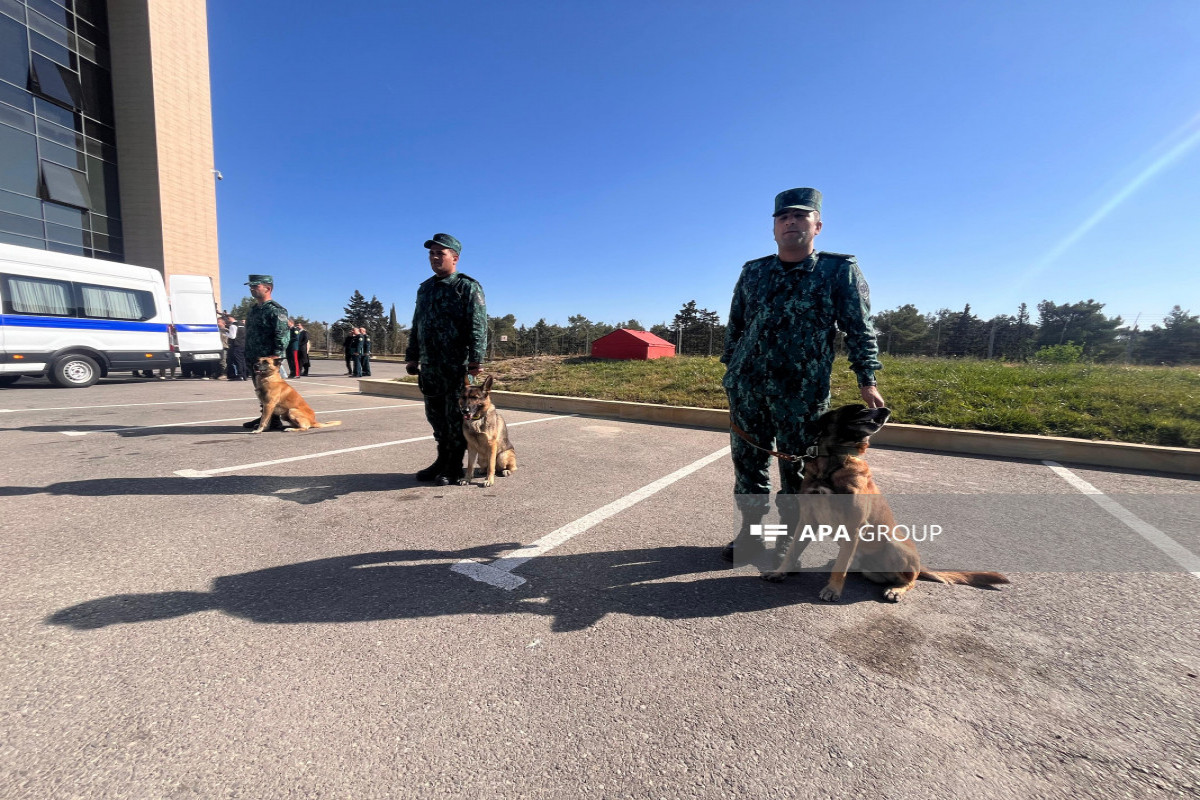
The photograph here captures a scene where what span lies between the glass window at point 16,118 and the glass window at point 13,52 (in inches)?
42.6

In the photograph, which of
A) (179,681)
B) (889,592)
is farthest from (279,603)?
(889,592)

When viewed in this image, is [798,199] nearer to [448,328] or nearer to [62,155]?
[448,328]

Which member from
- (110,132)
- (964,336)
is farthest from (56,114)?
(964,336)

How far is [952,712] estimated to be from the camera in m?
1.59

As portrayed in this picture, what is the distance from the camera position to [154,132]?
67.3ft

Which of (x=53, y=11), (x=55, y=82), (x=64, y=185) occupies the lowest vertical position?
(x=64, y=185)

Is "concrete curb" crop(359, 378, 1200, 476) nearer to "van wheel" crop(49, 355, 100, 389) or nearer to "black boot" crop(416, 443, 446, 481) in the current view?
"black boot" crop(416, 443, 446, 481)

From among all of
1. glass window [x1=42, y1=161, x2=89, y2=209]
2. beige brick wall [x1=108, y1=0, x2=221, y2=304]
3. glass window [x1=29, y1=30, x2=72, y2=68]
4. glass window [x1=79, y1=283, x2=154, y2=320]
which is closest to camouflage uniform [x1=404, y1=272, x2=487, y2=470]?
glass window [x1=79, y1=283, x2=154, y2=320]

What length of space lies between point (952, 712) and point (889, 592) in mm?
802

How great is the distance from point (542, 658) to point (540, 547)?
1.06m

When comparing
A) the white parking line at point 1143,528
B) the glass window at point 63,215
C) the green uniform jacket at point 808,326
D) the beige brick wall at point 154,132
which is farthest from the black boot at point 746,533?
the glass window at point 63,215

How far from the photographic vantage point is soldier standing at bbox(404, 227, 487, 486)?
4.02 m

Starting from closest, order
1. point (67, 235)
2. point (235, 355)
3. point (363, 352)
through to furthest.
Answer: point (235, 355) → point (363, 352) → point (67, 235)

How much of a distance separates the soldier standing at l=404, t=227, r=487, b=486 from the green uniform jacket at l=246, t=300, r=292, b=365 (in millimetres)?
3413
